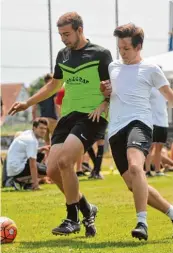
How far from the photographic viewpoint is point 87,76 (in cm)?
677

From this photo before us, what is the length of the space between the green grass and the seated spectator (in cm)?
29

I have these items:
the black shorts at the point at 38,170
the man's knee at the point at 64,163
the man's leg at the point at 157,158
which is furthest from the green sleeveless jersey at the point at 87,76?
the man's leg at the point at 157,158

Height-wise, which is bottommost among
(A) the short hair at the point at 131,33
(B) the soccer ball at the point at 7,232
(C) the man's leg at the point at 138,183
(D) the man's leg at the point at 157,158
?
(D) the man's leg at the point at 157,158

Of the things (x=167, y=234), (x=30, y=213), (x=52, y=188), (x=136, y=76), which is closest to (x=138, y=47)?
(x=136, y=76)

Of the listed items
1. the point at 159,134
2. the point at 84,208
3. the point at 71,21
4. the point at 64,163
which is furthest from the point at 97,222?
the point at 159,134

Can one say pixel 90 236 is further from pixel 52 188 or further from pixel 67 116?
pixel 52 188

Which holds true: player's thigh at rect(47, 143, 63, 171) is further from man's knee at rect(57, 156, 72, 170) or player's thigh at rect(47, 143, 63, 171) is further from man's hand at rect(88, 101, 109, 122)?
man's hand at rect(88, 101, 109, 122)

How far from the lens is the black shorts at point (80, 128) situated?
264 inches

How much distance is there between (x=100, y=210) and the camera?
9.05 meters

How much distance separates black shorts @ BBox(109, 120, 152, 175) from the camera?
6.26m

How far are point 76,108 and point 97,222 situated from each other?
1594mm

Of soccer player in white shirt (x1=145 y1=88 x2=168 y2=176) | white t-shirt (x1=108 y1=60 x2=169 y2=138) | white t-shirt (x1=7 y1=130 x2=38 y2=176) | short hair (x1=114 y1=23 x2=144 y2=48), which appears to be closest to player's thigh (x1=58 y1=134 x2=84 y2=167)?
white t-shirt (x1=108 y1=60 x2=169 y2=138)

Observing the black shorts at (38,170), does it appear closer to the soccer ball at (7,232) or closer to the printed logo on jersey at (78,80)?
the printed logo on jersey at (78,80)

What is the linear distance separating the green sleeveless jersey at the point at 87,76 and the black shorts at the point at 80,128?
73 mm
